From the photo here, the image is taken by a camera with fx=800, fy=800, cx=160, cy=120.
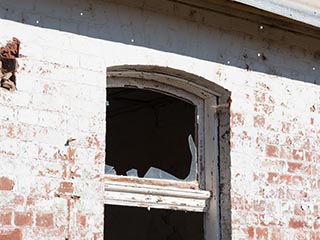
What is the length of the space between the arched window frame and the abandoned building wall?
8 centimetres

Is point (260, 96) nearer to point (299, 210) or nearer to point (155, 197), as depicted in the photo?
point (299, 210)

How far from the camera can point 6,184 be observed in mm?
5008

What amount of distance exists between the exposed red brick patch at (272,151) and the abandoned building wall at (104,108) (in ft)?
0.04

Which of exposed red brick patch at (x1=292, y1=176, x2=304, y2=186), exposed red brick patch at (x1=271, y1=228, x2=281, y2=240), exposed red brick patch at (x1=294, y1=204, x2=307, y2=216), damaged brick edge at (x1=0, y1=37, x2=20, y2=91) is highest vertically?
damaged brick edge at (x1=0, y1=37, x2=20, y2=91)

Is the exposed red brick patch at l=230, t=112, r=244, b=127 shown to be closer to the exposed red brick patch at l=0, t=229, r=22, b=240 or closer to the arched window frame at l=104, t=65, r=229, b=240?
the arched window frame at l=104, t=65, r=229, b=240

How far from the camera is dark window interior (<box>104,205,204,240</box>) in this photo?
298 inches

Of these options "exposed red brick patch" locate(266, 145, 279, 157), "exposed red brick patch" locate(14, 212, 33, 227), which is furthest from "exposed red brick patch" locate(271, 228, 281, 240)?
"exposed red brick patch" locate(14, 212, 33, 227)

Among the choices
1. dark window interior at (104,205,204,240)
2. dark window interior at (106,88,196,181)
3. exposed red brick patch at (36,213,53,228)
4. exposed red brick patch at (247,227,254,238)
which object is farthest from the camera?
dark window interior at (104,205,204,240)

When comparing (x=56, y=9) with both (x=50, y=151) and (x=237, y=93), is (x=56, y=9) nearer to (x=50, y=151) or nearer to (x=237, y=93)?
(x=50, y=151)

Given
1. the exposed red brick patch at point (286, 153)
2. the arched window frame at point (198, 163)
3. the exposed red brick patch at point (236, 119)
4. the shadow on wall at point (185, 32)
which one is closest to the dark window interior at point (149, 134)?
the arched window frame at point (198, 163)

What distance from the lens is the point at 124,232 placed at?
8.55 metres

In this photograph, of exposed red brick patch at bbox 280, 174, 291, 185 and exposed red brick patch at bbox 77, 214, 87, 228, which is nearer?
exposed red brick patch at bbox 77, 214, 87, 228

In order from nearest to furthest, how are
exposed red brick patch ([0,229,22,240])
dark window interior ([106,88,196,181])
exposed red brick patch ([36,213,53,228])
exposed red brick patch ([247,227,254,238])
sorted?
exposed red brick patch ([0,229,22,240]) < exposed red brick patch ([36,213,53,228]) < exposed red brick patch ([247,227,254,238]) < dark window interior ([106,88,196,181])

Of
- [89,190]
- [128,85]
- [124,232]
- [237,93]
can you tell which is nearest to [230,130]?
[237,93]
